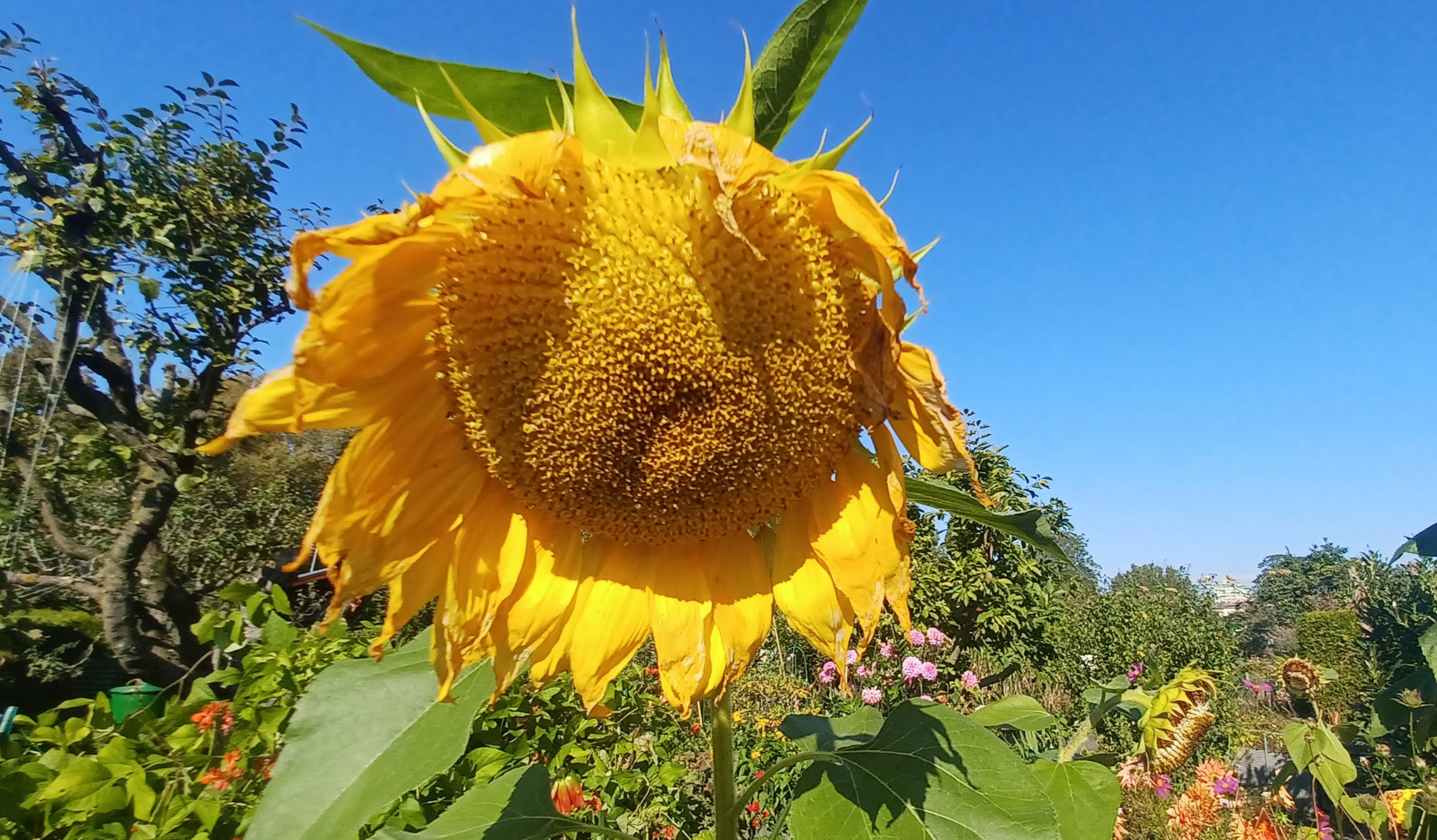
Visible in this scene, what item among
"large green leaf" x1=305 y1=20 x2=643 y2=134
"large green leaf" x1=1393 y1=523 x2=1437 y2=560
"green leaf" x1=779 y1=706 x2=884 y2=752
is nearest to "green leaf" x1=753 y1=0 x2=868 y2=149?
"large green leaf" x1=305 y1=20 x2=643 y2=134

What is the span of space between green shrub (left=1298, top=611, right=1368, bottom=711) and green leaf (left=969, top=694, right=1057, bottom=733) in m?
12.3

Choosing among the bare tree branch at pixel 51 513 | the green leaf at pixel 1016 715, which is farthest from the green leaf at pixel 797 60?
the bare tree branch at pixel 51 513

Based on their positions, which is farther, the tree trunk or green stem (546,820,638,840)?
the tree trunk

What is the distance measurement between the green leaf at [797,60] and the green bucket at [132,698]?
10.1 ft

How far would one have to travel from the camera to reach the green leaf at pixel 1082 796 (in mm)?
1717

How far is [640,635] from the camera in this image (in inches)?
51.8

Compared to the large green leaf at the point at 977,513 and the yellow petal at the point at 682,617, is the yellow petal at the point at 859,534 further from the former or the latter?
the yellow petal at the point at 682,617

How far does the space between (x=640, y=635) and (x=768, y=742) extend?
210 inches

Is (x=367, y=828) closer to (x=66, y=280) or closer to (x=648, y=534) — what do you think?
(x=648, y=534)

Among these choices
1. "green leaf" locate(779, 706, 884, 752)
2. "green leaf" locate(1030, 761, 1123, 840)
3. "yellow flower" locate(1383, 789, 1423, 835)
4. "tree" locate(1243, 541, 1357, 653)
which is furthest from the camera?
"tree" locate(1243, 541, 1357, 653)

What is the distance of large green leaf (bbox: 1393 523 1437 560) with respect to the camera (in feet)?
12.1

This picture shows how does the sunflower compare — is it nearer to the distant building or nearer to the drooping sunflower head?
the drooping sunflower head

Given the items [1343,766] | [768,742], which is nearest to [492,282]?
[1343,766]

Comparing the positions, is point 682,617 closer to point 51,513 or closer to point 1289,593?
point 51,513
